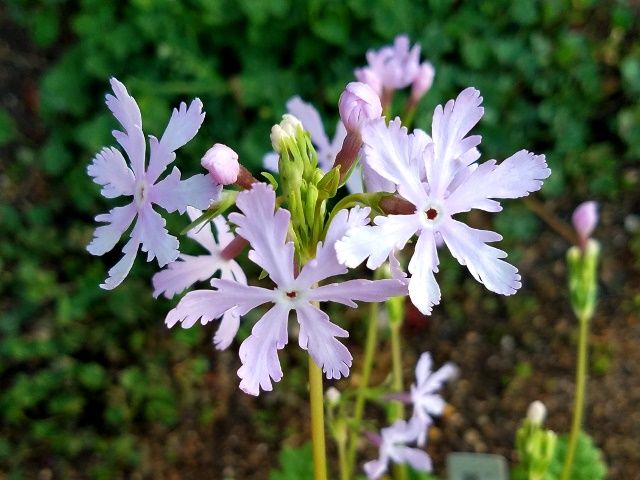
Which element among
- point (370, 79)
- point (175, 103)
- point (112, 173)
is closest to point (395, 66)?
point (370, 79)

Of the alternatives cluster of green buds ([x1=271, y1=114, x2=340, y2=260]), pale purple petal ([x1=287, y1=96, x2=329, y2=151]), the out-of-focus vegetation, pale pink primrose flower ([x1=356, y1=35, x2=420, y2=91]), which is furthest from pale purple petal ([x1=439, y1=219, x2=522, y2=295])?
the out-of-focus vegetation

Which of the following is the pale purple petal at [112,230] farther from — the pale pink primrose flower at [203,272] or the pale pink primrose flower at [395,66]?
the pale pink primrose flower at [395,66]

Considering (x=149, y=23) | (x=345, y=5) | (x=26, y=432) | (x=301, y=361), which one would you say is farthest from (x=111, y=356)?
(x=345, y=5)

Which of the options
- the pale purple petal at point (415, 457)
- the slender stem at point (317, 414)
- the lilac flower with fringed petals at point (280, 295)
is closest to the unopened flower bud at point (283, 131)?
the lilac flower with fringed petals at point (280, 295)

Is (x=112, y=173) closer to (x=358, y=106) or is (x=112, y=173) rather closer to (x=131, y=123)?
(x=131, y=123)

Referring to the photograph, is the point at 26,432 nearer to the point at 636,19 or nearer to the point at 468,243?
the point at 468,243

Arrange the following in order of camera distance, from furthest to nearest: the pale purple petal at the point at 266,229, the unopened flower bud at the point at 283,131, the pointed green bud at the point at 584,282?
1. the pointed green bud at the point at 584,282
2. the unopened flower bud at the point at 283,131
3. the pale purple petal at the point at 266,229
